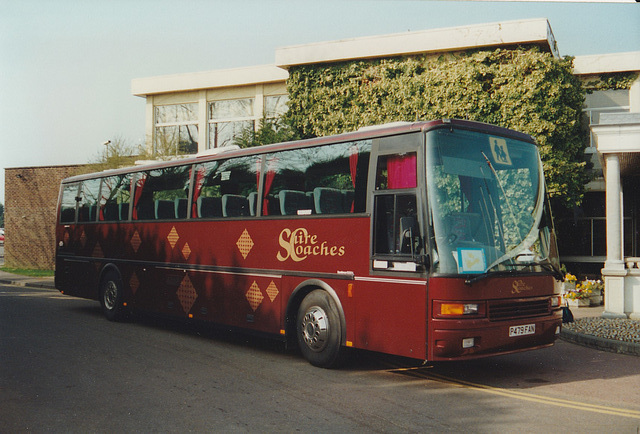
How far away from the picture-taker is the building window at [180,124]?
30.3 m

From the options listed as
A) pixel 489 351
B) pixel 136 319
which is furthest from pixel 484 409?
pixel 136 319

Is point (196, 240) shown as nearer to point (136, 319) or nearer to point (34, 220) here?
point (136, 319)

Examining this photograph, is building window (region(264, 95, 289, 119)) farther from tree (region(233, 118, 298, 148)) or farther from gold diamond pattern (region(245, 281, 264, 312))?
gold diamond pattern (region(245, 281, 264, 312))

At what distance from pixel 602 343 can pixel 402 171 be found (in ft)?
18.2

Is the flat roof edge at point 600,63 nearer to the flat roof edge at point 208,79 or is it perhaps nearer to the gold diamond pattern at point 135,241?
the flat roof edge at point 208,79

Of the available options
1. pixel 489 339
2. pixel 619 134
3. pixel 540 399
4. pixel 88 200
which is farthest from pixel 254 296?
pixel 619 134

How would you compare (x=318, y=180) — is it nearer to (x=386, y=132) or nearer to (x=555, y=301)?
(x=386, y=132)

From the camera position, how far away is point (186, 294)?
38.3ft

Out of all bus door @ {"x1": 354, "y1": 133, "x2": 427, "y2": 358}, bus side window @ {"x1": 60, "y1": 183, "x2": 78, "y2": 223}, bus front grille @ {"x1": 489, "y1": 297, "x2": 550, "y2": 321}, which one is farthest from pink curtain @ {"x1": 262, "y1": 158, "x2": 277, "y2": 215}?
bus side window @ {"x1": 60, "y1": 183, "x2": 78, "y2": 223}

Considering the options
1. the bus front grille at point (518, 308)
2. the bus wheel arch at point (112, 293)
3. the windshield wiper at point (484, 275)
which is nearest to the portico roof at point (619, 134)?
the bus front grille at point (518, 308)

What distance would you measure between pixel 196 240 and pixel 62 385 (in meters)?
4.38

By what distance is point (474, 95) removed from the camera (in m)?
21.8

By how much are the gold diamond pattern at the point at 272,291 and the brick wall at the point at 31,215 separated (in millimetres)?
25355

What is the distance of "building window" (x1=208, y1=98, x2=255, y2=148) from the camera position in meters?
29.0
